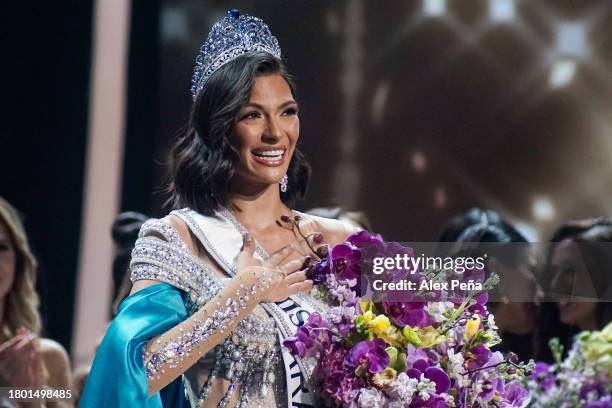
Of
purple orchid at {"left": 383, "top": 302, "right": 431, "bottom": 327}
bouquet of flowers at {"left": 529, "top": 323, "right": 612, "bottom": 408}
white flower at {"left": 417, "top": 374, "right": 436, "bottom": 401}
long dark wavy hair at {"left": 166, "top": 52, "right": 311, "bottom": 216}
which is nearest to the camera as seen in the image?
bouquet of flowers at {"left": 529, "top": 323, "right": 612, "bottom": 408}

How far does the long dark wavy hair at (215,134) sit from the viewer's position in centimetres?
246

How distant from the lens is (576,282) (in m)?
2.98

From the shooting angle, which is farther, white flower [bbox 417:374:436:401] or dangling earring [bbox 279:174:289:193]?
dangling earring [bbox 279:174:289:193]

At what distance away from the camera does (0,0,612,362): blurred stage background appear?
294 cm

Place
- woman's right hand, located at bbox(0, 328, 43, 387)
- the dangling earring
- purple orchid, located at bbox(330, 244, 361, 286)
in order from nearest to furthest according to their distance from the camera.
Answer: purple orchid, located at bbox(330, 244, 361, 286) < the dangling earring < woman's right hand, located at bbox(0, 328, 43, 387)

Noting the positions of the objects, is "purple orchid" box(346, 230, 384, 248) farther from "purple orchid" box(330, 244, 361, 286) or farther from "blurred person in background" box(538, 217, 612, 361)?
"blurred person in background" box(538, 217, 612, 361)

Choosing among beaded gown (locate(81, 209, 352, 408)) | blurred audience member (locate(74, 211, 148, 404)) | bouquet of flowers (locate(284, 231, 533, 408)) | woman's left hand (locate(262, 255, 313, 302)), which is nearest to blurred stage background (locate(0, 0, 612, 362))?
blurred audience member (locate(74, 211, 148, 404))

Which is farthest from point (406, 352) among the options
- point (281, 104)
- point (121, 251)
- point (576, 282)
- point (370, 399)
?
point (121, 251)

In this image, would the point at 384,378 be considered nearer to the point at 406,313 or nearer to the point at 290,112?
the point at 406,313

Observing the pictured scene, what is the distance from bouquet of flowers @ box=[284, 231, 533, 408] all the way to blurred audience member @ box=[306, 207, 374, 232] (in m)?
0.73

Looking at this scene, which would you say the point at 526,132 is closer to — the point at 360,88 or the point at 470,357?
the point at 360,88

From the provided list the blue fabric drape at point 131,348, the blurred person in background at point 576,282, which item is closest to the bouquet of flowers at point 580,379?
the blue fabric drape at point 131,348

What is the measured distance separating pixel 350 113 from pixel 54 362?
3.55 ft

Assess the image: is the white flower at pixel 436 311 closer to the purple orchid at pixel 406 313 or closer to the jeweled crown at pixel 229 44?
the purple orchid at pixel 406 313
